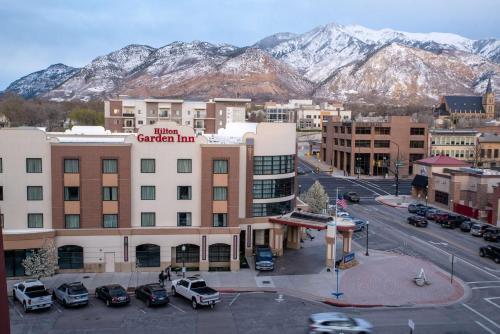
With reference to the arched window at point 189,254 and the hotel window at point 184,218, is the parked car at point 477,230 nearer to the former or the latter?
the arched window at point 189,254

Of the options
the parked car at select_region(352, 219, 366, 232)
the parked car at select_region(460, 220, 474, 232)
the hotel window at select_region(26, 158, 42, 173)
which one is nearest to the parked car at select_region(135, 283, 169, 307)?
the hotel window at select_region(26, 158, 42, 173)

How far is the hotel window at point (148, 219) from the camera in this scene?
40000mm

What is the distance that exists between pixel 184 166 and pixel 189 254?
22.5 feet

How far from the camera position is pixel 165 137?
40.0m

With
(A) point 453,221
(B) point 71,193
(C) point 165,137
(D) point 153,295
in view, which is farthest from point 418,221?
(B) point 71,193

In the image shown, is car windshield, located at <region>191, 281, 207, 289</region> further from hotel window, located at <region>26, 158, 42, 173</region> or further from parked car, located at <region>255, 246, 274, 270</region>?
hotel window, located at <region>26, 158, 42, 173</region>

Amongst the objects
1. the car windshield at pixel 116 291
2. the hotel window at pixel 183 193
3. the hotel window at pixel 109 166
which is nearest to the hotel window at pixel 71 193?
the hotel window at pixel 109 166

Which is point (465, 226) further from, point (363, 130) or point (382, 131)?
point (363, 130)

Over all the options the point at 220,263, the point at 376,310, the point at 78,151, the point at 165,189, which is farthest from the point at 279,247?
the point at 78,151

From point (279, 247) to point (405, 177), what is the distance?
67.1 metres

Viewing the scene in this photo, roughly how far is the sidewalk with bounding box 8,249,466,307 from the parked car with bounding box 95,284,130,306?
3.23 meters

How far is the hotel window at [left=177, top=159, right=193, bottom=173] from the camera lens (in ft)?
132

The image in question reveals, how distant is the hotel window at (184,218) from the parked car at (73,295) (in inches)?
411

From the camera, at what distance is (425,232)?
2173 inches
